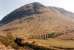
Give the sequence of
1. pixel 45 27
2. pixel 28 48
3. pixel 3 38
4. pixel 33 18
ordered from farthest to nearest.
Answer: pixel 33 18 → pixel 45 27 → pixel 28 48 → pixel 3 38

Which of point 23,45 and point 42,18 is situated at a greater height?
point 42,18

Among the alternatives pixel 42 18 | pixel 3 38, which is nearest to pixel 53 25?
pixel 42 18

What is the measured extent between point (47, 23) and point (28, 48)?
112 m

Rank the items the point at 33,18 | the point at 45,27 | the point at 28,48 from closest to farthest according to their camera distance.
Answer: the point at 28,48
the point at 45,27
the point at 33,18

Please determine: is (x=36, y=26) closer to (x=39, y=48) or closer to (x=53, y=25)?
(x=53, y=25)

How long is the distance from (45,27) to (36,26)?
7.93 m

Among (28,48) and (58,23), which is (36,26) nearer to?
(58,23)

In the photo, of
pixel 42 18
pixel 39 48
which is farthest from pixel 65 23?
pixel 39 48

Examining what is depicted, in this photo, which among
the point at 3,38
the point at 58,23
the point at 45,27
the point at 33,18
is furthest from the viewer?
the point at 33,18

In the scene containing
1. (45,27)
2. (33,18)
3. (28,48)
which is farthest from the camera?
(33,18)

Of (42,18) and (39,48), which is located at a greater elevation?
(42,18)

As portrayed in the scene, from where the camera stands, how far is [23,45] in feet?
204

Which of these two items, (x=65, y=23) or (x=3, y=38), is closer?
(x=3, y=38)

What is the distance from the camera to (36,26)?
162 meters
